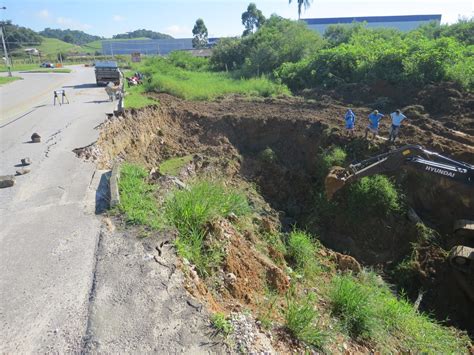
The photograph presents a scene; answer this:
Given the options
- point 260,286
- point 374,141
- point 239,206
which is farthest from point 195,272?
point 374,141

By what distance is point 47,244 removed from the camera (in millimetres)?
5484

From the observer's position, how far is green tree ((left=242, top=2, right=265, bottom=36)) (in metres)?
76.6

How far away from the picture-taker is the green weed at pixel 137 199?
6.10m

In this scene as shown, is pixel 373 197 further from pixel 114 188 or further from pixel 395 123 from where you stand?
pixel 114 188

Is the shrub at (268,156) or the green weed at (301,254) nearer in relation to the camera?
the green weed at (301,254)

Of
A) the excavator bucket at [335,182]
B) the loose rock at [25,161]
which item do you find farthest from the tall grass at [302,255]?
the loose rock at [25,161]

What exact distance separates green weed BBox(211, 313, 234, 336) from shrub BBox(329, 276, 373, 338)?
2235 millimetres

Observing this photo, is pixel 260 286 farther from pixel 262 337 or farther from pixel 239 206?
pixel 239 206

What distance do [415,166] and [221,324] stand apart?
22.1ft

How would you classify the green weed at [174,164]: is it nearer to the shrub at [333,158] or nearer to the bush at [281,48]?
the shrub at [333,158]

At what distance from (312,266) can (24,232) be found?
579 cm

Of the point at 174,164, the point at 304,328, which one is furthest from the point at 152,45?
the point at 304,328

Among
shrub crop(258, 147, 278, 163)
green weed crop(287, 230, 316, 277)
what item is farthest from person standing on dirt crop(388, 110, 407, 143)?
green weed crop(287, 230, 316, 277)

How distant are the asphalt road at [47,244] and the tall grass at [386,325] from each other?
158 inches
